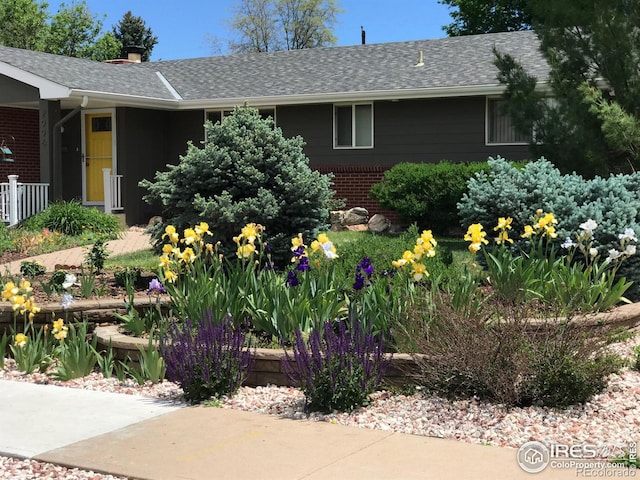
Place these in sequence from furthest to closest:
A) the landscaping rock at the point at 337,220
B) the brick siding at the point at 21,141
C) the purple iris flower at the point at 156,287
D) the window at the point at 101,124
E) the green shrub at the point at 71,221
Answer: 1. the brick siding at the point at 21,141
2. the window at the point at 101,124
3. the landscaping rock at the point at 337,220
4. the green shrub at the point at 71,221
5. the purple iris flower at the point at 156,287

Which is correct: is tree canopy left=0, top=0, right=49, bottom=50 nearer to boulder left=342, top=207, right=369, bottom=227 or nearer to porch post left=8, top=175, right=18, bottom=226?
porch post left=8, top=175, right=18, bottom=226

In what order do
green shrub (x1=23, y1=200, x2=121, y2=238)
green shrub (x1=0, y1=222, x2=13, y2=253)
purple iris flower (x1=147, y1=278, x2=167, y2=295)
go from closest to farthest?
purple iris flower (x1=147, y1=278, x2=167, y2=295)
green shrub (x1=0, y1=222, x2=13, y2=253)
green shrub (x1=23, y1=200, x2=121, y2=238)

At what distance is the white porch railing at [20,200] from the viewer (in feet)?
61.9

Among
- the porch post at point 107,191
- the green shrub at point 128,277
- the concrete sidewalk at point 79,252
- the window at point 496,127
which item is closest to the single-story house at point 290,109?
the window at point 496,127

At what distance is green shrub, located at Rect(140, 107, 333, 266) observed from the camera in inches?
403

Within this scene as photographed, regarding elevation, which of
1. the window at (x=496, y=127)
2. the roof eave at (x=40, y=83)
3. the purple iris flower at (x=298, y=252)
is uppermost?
the roof eave at (x=40, y=83)

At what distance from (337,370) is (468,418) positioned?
93 centimetres

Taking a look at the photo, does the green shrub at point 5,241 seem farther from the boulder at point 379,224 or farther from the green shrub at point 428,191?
the boulder at point 379,224

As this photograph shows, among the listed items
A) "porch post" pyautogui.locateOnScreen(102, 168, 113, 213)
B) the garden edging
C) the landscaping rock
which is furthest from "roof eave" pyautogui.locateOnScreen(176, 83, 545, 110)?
the garden edging

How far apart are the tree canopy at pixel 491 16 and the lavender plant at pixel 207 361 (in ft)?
105

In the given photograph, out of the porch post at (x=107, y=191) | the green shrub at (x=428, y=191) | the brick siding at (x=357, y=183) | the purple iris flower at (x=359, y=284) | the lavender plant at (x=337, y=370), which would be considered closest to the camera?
the lavender plant at (x=337, y=370)

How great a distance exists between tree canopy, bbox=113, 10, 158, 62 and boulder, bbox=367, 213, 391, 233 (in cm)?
4197

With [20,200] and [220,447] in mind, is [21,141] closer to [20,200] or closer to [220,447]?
[20,200]

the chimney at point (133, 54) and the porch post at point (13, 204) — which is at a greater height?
the chimney at point (133, 54)
